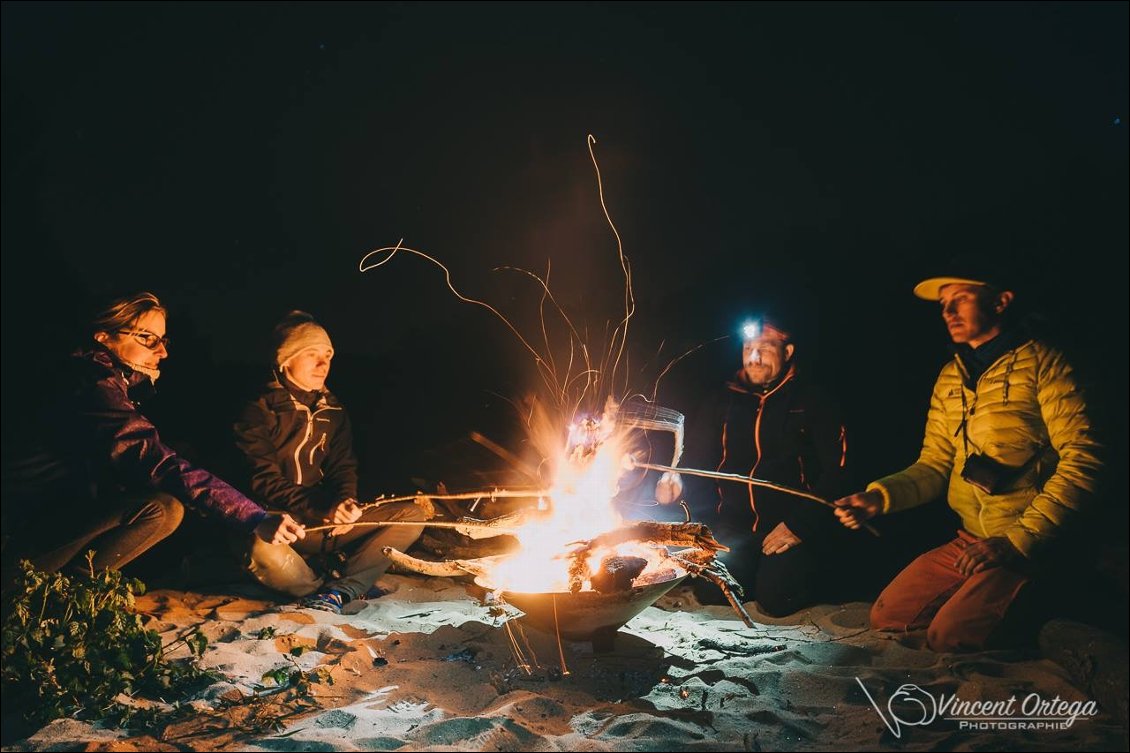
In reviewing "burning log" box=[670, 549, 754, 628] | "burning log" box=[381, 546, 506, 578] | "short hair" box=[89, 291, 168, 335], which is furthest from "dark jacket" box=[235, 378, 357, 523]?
"burning log" box=[670, 549, 754, 628]

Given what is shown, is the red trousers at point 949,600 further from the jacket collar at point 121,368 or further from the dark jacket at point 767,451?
the jacket collar at point 121,368

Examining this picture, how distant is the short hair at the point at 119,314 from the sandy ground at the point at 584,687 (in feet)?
6.37

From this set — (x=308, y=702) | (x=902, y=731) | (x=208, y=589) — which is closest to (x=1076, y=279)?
(x=902, y=731)

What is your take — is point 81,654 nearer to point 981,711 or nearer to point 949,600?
point 981,711

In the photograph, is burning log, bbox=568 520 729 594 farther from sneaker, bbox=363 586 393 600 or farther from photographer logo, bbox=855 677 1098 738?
sneaker, bbox=363 586 393 600

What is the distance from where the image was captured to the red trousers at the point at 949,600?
3553mm

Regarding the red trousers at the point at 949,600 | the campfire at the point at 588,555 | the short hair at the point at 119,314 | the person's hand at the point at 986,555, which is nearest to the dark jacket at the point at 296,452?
the short hair at the point at 119,314

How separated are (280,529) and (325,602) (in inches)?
40.0

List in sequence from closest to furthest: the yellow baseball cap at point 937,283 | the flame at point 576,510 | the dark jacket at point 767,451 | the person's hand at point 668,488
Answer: the flame at point 576,510 < the yellow baseball cap at point 937,283 < the dark jacket at point 767,451 < the person's hand at point 668,488

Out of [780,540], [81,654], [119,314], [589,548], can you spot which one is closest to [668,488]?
[780,540]

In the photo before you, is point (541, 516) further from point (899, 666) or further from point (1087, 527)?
point (1087, 527)

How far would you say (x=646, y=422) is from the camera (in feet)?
16.5

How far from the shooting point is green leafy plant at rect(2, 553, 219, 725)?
9.49ft

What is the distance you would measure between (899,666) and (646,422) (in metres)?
2.32
